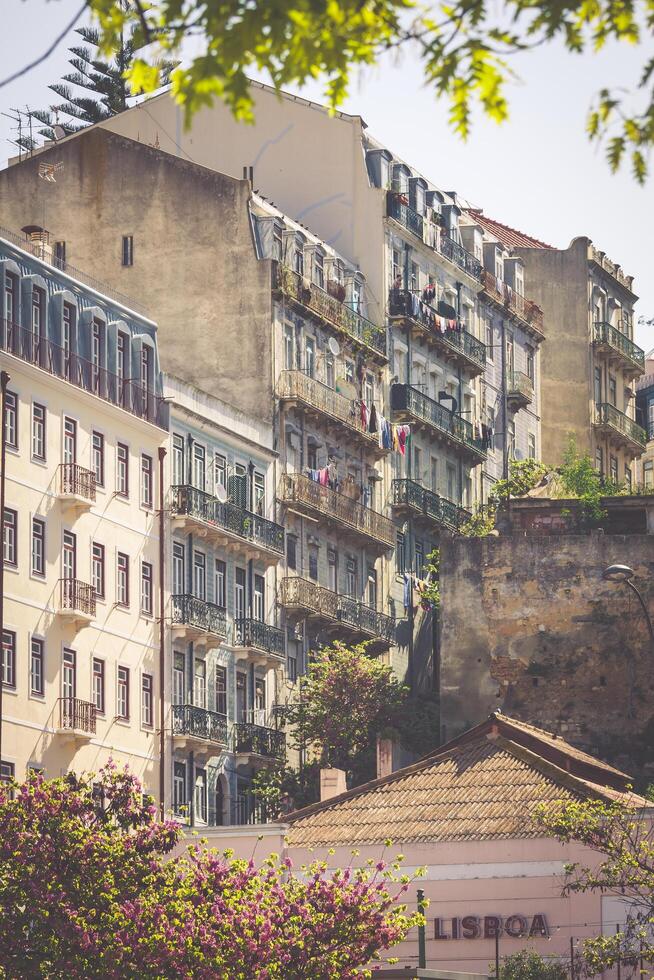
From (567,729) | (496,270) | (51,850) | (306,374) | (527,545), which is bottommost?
(51,850)

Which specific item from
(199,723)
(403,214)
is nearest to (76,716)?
(199,723)

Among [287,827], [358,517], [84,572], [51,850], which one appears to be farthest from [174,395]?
[51,850]

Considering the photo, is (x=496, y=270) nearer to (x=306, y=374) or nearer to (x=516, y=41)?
(x=306, y=374)

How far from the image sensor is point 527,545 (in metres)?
68.6

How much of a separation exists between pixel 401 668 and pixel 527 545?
11.5 meters

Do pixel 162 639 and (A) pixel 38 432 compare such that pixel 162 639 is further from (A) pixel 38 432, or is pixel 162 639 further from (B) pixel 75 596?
(A) pixel 38 432

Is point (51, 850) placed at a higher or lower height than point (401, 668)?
lower

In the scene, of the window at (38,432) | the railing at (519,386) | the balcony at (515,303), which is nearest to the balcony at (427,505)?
the railing at (519,386)

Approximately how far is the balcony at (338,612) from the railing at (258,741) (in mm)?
4546

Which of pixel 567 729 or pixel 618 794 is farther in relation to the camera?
pixel 567 729

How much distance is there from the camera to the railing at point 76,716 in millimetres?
59688

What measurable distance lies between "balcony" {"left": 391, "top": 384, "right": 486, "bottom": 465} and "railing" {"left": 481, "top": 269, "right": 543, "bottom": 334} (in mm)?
6341

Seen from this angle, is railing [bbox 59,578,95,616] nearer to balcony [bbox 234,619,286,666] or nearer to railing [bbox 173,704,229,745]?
railing [bbox 173,704,229,745]

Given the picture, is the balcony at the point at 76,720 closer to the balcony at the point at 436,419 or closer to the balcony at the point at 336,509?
the balcony at the point at 336,509
